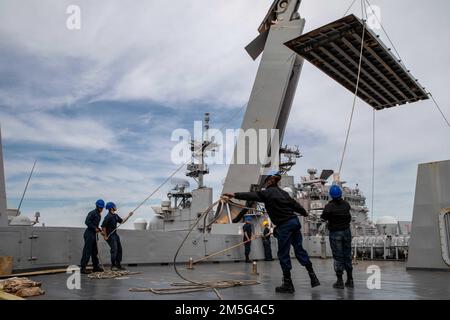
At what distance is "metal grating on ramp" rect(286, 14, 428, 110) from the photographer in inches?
426

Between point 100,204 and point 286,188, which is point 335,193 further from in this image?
point 286,188

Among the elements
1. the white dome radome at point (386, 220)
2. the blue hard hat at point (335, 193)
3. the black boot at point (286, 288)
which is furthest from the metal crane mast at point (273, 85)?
the black boot at point (286, 288)

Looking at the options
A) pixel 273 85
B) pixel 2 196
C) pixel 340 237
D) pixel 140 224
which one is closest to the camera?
pixel 340 237

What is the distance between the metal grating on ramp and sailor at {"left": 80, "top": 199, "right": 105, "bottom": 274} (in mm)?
7595

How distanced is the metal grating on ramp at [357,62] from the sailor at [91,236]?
24.9 ft

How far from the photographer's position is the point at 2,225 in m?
7.61

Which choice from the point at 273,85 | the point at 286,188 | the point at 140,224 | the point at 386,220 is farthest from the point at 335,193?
the point at 140,224

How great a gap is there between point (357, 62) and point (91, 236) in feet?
32.2

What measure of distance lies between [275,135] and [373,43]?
6174 millimetres

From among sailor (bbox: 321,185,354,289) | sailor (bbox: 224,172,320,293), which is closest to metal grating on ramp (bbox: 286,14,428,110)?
sailor (bbox: 321,185,354,289)

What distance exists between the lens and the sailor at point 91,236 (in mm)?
7773

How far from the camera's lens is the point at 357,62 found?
41.2ft
